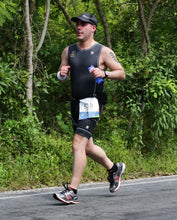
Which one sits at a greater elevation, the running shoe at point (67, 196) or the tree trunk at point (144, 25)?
the tree trunk at point (144, 25)

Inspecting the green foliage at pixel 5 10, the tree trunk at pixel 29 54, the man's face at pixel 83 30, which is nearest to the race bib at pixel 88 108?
the man's face at pixel 83 30

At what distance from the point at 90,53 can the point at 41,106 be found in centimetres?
539

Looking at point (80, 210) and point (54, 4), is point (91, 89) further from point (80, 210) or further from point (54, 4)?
point (54, 4)

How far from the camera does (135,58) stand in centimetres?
1007

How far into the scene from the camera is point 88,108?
582 centimetres

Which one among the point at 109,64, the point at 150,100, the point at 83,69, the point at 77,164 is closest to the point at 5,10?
the point at 83,69

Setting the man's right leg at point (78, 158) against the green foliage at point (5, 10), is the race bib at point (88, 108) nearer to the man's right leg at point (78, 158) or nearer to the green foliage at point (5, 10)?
the man's right leg at point (78, 158)

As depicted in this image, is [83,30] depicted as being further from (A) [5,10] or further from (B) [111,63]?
(A) [5,10]

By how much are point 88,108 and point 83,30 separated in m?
0.95

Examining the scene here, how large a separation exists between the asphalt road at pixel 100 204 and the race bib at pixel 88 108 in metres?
1.03

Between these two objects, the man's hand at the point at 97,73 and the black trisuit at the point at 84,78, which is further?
the black trisuit at the point at 84,78

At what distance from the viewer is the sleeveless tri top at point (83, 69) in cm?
579

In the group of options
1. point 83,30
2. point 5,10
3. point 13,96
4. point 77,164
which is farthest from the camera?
point 13,96

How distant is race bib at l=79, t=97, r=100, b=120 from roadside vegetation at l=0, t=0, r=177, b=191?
167 centimetres
